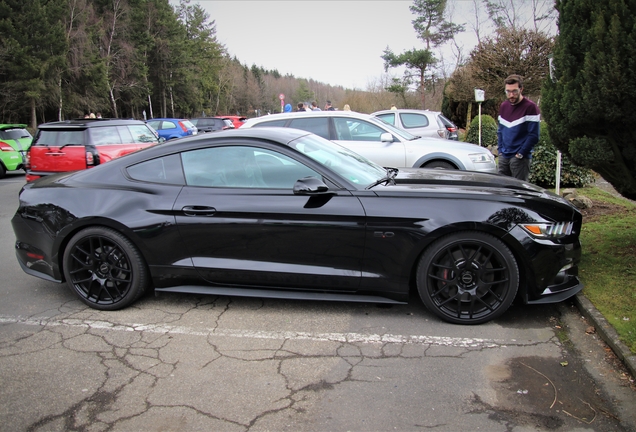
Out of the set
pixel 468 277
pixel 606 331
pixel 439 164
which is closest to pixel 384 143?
pixel 439 164

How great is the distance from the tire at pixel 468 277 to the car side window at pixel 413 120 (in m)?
9.81

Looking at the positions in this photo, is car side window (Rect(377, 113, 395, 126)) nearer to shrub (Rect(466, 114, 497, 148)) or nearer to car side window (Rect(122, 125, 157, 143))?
shrub (Rect(466, 114, 497, 148))

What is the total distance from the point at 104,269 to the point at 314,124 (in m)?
5.02

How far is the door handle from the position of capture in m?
3.99

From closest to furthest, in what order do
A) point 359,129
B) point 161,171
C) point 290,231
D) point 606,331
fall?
point 606,331 < point 290,231 < point 161,171 < point 359,129

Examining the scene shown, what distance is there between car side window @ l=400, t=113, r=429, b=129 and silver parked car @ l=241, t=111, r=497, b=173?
4681 millimetres

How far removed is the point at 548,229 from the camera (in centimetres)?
371

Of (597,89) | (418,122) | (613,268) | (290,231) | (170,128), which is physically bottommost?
(613,268)

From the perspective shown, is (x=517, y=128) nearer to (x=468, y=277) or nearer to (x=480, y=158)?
(x=480, y=158)

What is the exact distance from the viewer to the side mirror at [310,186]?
3797mm

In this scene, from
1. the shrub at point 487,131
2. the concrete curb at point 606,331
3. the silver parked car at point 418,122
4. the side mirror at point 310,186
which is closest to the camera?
the concrete curb at point 606,331

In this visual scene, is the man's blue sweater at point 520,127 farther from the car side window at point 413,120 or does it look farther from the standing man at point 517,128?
the car side window at point 413,120

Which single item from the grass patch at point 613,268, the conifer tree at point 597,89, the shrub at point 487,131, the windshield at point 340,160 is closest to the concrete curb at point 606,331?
the grass patch at point 613,268

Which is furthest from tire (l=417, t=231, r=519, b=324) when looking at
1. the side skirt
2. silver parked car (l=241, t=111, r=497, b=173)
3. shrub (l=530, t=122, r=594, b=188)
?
shrub (l=530, t=122, r=594, b=188)
